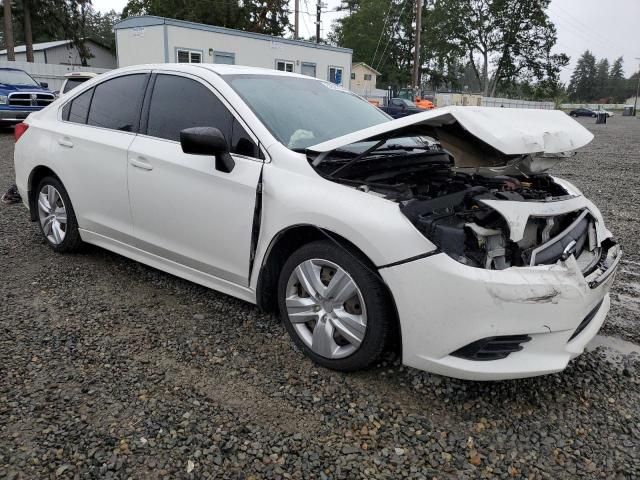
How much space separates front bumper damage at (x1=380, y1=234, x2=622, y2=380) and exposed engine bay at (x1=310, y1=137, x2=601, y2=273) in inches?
4.6

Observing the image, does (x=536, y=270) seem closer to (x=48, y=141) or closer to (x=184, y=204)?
(x=184, y=204)

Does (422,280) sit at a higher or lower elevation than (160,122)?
lower

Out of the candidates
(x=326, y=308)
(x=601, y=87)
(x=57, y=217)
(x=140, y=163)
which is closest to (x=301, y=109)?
(x=140, y=163)

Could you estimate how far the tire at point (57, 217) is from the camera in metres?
4.31

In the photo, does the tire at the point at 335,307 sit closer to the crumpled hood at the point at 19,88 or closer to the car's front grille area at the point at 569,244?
the car's front grille area at the point at 569,244

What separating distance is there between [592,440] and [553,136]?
1.47m

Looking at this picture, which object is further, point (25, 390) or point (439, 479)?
point (25, 390)

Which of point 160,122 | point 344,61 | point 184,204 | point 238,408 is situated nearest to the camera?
point 238,408

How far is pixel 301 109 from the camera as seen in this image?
11.3ft

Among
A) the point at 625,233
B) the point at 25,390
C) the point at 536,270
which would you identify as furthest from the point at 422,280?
the point at 625,233

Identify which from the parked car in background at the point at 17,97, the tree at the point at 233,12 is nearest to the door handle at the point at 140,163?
the parked car in background at the point at 17,97

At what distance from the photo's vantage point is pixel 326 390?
267cm

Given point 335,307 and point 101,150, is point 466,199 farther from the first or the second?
point 101,150

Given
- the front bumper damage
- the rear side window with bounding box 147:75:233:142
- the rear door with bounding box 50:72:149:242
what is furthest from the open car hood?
the rear door with bounding box 50:72:149:242
